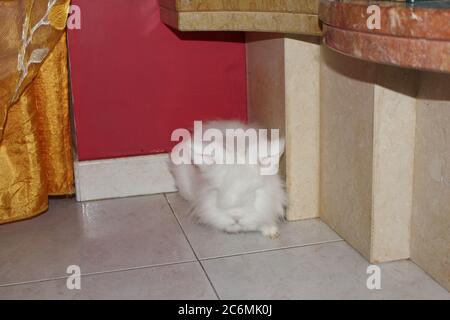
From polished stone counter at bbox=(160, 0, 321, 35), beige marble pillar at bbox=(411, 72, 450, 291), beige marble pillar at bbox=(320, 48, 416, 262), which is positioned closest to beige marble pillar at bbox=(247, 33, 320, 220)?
beige marble pillar at bbox=(320, 48, 416, 262)

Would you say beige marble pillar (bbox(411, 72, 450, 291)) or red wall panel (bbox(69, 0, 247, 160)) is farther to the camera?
red wall panel (bbox(69, 0, 247, 160))

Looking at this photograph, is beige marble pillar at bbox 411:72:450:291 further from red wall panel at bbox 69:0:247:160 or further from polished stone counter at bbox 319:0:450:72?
red wall panel at bbox 69:0:247:160

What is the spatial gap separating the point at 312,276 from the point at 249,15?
2.46 feet

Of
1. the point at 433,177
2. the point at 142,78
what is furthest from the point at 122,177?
the point at 433,177

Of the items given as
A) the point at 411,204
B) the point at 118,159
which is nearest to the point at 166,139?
the point at 118,159

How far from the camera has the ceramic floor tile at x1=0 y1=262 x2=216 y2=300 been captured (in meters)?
1.60

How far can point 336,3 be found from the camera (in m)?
1.20

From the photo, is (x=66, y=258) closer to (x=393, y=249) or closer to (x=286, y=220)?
(x=286, y=220)

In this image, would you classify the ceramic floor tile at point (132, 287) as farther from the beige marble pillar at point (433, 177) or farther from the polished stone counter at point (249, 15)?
the polished stone counter at point (249, 15)

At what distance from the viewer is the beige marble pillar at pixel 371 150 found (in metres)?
1.60

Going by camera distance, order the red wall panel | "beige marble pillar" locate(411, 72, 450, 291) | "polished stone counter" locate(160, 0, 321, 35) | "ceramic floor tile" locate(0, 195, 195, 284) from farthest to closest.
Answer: the red wall panel < "ceramic floor tile" locate(0, 195, 195, 284) < "polished stone counter" locate(160, 0, 321, 35) < "beige marble pillar" locate(411, 72, 450, 291)

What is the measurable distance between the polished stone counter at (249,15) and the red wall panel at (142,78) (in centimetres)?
41

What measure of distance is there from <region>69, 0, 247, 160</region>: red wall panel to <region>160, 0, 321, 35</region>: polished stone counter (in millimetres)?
414

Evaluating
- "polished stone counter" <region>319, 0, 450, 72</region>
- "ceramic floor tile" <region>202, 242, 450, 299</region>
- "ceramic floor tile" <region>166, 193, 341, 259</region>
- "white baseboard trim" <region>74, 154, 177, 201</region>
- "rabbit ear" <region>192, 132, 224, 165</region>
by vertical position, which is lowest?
"ceramic floor tile" <region>202, 242, 450, 299</region>
